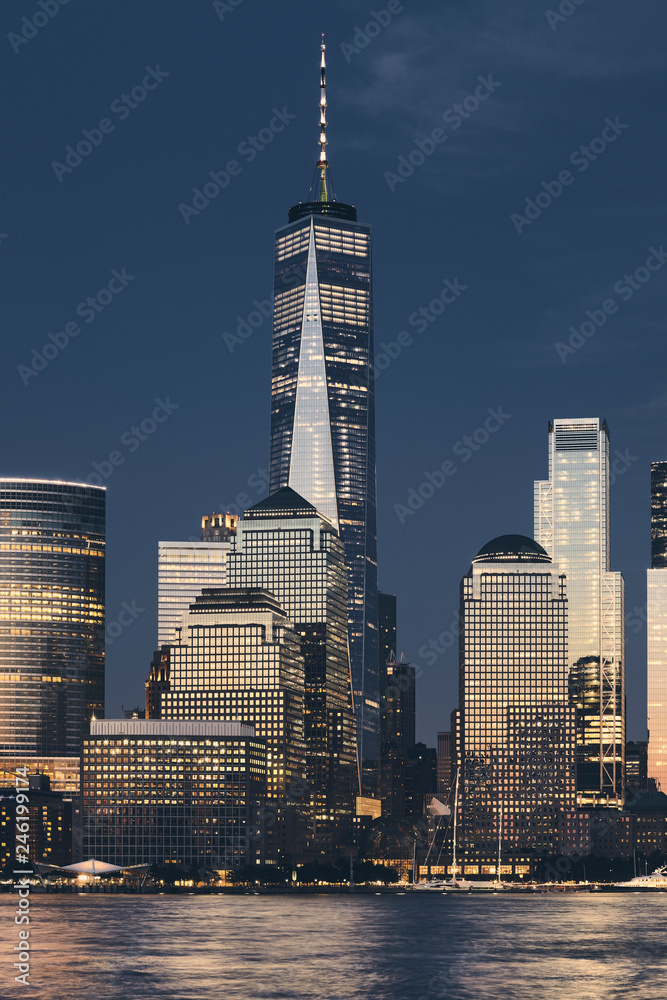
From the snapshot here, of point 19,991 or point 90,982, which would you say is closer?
point 19,991

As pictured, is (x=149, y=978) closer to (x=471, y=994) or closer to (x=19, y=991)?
(x=19, y=991)

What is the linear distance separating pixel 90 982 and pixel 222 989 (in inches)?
583

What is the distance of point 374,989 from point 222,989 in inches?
594

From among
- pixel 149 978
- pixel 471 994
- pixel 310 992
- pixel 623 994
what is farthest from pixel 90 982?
pixel 623 994

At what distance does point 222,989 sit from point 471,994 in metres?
24.3

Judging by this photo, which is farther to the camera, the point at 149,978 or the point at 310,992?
the point at 149,978

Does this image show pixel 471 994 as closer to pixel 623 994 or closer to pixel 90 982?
pixel 623 994

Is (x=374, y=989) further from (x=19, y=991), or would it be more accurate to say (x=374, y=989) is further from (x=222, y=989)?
(x=19, y=991)

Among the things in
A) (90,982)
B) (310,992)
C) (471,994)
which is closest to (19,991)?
(90,982)

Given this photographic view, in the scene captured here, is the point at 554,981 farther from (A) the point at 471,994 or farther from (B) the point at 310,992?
(B) the point at 310,992

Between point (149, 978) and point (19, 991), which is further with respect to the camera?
point (149, 978)

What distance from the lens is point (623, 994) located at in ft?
602

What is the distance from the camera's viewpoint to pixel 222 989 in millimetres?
182875

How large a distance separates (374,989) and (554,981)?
20736mm
